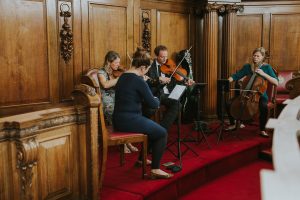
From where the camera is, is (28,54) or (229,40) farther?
(229,40)

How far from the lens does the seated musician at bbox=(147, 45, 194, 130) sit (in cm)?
412

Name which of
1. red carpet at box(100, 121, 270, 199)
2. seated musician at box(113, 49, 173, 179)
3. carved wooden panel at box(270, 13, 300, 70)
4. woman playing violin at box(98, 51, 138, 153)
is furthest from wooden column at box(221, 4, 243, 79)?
seated musician at box(113, 49, 173, 179)

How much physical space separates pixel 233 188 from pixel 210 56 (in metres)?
2.76

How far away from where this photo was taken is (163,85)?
434cm

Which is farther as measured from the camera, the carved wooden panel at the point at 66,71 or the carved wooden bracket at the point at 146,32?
the carved wooden bracket at the point at 146,32

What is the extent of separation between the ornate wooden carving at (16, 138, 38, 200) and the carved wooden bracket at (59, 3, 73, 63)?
2.56m

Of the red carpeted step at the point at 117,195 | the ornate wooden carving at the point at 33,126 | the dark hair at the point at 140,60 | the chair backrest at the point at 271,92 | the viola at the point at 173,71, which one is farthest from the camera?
the chair backrest at the point at 271,92

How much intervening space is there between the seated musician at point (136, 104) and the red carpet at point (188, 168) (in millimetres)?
193

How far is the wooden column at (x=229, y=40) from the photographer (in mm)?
6168

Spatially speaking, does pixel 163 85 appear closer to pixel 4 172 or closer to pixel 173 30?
pixel 173 30

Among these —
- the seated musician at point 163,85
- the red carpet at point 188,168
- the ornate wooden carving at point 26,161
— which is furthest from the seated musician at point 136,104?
the ornate wooden carving at point 26,161

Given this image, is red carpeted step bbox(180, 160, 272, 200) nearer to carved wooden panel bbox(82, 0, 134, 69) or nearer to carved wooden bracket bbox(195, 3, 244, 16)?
carved wooden panel bbox(82, 0, 134, 69)

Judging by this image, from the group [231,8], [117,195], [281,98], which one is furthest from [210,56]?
[117,195]

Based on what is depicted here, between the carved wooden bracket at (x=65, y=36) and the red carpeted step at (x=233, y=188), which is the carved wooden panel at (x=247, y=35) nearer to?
the red carpeted step at (x=233, y=188)
